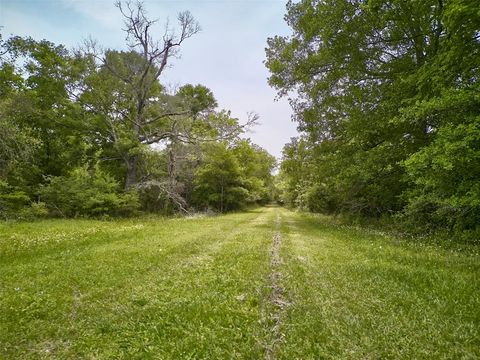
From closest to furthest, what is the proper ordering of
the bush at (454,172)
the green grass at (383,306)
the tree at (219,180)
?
1. the green grass at (383,306)
2. the bush at (454,172)
3. the tree at (219,180)

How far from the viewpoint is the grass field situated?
13.2 ft

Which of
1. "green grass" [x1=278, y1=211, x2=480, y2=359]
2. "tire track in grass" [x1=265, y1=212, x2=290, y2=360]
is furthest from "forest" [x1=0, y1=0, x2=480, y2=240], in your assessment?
"tire track in grass" [x1=265, y1=212, x2=290, y2=360]

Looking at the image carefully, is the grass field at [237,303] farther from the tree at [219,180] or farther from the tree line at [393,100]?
the tree at [219,180]

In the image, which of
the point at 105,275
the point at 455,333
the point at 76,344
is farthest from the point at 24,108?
the point at 455,333

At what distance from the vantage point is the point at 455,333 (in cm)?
429

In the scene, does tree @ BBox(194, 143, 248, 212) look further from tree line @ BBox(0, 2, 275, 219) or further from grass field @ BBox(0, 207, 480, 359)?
grass field @ BBox(0, 207, 480, 359)

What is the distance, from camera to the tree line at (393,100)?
952 cm

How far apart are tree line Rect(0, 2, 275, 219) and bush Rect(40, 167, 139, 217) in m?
0.07

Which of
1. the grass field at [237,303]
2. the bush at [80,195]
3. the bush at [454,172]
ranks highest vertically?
the bush at [454,172]

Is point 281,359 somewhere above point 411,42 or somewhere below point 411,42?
below

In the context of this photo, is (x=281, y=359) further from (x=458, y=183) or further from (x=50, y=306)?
(x=458, y=183)

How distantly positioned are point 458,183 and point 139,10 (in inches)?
1003

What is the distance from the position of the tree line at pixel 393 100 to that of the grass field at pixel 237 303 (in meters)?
3.05

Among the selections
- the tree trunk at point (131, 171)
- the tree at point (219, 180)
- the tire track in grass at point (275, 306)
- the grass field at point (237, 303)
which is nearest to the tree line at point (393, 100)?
the grass field at point (237, 303)
